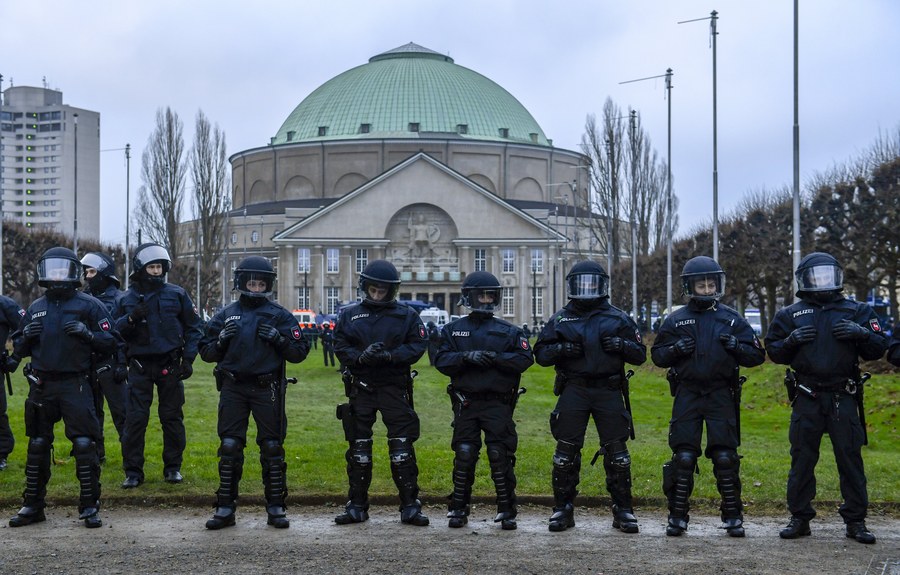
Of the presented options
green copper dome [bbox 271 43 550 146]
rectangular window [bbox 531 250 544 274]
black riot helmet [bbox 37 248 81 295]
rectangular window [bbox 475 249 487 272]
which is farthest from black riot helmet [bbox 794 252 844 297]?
green copper dome [bbox 271 43 550 146]

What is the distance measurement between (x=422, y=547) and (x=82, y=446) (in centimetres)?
329

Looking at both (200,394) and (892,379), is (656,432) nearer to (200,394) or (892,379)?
(892,379)

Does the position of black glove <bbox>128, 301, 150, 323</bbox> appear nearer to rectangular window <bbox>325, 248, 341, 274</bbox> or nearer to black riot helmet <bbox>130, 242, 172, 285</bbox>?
black riot helmet <bbox>130, 242, 172, 285</bbox>

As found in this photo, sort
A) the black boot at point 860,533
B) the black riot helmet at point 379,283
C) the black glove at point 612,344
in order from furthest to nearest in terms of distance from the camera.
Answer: the black riot helmet at point 379,283, the black glove at point 612,344, the black boot at point 860,533

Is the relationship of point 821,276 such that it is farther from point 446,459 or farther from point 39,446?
→ point 39,446

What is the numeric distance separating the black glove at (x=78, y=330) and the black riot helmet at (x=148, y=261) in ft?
5.64

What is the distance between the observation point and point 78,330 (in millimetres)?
10055

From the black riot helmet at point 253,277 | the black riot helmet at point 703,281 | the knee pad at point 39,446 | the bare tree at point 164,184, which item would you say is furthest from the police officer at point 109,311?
the bare tree at point 164,184

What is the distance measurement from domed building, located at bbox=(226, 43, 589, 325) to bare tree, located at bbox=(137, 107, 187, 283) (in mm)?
18995

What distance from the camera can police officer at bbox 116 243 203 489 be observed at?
465 inches

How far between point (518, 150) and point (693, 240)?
51422 millimetres

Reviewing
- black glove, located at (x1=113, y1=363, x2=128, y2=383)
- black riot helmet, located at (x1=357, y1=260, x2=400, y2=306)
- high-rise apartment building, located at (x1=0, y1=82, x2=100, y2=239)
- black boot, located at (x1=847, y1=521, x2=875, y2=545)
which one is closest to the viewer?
black boot, located at (x1=847, y1=521, x2=875, y2=545)

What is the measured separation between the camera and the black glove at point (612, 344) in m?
9.71

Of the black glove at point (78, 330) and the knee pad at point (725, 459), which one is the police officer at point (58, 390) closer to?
the black glove at point (78, 330)
